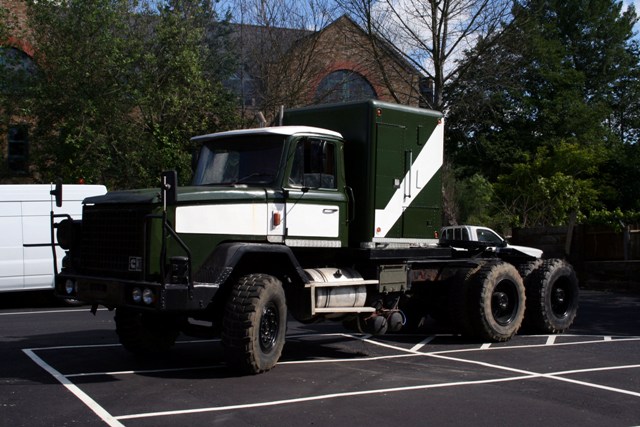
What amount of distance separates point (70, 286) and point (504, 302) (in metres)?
6.25

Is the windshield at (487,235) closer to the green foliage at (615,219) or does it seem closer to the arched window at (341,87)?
the green foliage at (615,219)

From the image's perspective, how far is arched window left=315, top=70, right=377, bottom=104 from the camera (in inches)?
1128

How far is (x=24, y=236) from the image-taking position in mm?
16031

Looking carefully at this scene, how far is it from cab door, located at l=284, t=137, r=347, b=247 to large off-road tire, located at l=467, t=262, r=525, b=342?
101 inches

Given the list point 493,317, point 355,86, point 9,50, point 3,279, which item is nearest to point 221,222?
point 493,317

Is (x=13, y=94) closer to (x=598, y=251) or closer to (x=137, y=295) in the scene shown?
(x=137, y=295)

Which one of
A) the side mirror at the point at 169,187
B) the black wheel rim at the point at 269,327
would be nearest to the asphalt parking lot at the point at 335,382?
the black wheel rim at the point at 269,327

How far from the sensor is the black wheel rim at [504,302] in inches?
469

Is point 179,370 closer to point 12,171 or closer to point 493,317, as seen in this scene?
point 493,317

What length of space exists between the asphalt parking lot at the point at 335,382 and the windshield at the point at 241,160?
7.32ft

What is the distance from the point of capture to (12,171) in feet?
80.4

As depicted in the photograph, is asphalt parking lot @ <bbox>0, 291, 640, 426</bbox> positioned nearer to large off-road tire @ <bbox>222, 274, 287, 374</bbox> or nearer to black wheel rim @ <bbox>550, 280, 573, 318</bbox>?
large off-road tire @ <bbox>222, 274, 287, 374</bbox>

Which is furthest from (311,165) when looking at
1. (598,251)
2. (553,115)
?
(553,115)

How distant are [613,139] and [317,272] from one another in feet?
126
